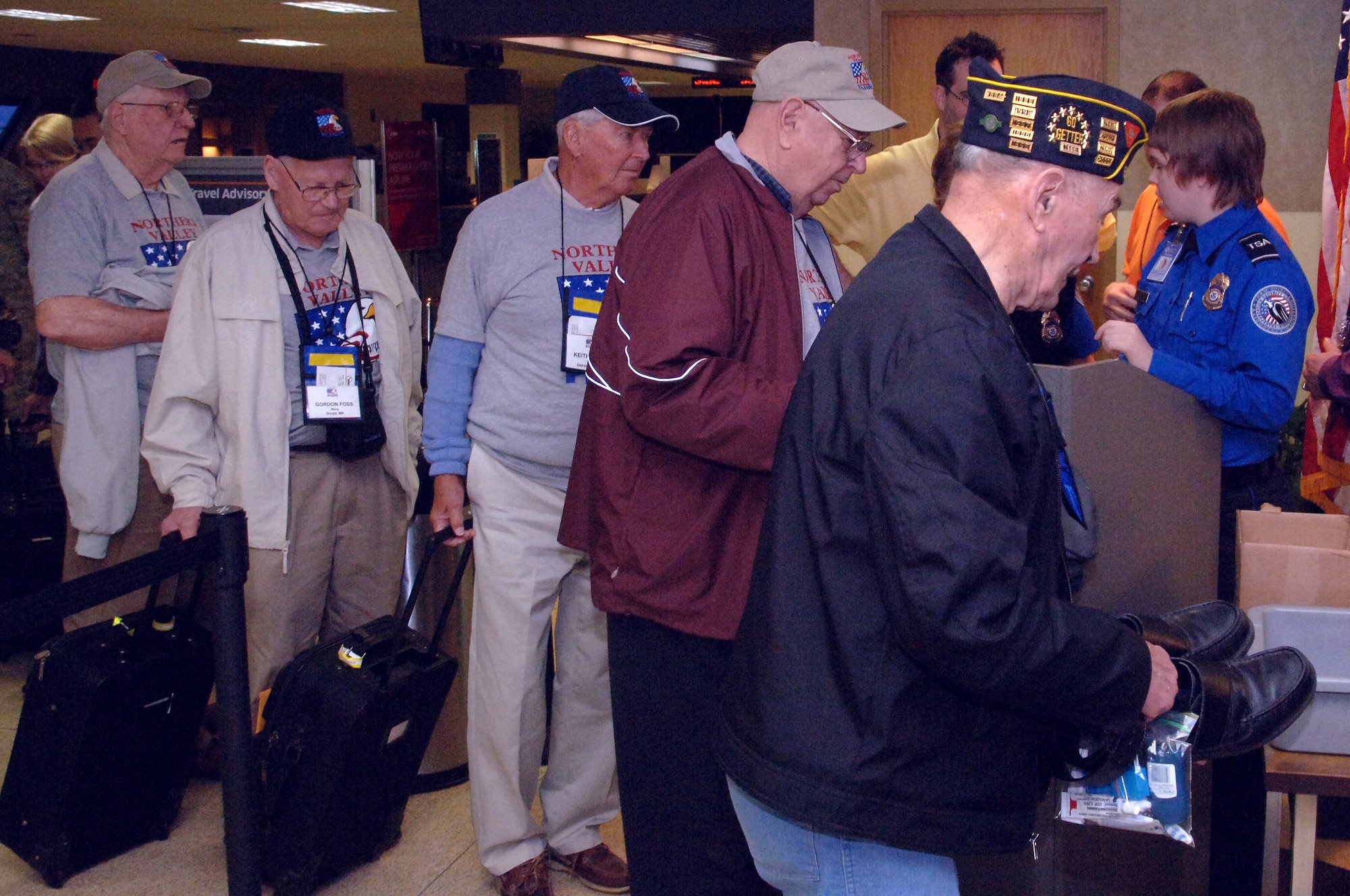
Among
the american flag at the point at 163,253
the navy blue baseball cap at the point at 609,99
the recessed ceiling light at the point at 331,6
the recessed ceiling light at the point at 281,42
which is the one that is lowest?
the american flag at the point at 163,253

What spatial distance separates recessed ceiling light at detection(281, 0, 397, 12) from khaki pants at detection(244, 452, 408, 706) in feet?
32.1

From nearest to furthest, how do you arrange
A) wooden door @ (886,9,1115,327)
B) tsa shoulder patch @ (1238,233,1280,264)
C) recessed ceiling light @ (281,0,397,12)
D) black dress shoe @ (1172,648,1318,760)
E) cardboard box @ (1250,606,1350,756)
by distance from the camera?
black dress shoe @ (1172,648,1318,760), cardboard box @ (1250,606,1350,756), tsa shoulder patch @ (1238,233,1280,264), wooden door @ (886,9,1115,327), recessed ceiling light @ (281,0,397,12)

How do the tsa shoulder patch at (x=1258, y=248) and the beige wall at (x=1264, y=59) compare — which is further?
the beige wall at (x=1264, y=59)

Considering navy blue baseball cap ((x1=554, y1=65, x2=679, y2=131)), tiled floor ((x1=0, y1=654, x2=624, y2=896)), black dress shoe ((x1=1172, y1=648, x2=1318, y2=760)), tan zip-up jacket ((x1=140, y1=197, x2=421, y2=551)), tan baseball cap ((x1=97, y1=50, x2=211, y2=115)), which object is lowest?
tiled floor ((x1=0, y1=654, x2=624, y2=896))

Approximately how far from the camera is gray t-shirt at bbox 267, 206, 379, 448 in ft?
8.98

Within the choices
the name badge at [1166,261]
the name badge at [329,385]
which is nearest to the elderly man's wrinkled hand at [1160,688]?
the name badge at [1166,261]

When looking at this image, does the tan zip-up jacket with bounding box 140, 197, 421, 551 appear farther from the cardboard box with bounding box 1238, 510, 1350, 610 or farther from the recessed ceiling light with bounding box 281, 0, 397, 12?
the recessed ceiling light with bounding box 281, 0, 397, 12

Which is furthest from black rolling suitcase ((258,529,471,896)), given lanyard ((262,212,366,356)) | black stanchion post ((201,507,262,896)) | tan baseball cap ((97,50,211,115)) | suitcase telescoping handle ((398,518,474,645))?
tan baseball cap ((97,50,211,115))

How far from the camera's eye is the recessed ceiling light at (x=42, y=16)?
11867mm

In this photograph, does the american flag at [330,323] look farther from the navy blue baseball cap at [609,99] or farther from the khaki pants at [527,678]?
the navy blue baseball cap at [609,99]

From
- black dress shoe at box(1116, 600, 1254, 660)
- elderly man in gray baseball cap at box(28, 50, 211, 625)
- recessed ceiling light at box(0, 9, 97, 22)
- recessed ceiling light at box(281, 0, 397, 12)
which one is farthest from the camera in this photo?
recessed ceiling light at box(0, 9, 97, 22)

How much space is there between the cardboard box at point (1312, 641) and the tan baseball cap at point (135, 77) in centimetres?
276

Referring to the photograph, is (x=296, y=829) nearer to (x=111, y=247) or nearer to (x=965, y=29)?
(x=111, y=247)

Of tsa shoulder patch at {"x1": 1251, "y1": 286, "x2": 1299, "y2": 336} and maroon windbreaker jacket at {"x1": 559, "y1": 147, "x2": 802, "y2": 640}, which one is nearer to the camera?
maroon windbreaker jacket at {"x1": 559, "y1": 147, "x2": 802, "y2": 640}
